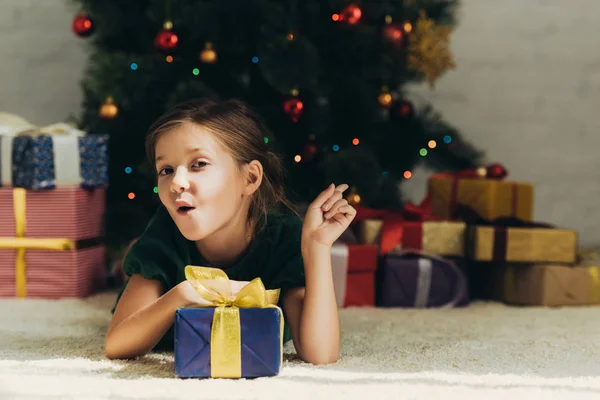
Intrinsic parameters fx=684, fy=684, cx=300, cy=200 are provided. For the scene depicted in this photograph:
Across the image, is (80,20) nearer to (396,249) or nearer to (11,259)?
(11,259)

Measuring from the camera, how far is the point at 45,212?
1.66 m

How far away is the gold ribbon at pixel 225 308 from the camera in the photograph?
902 millimetres

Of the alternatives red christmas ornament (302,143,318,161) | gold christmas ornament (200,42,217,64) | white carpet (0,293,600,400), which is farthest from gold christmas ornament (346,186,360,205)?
gold christmas ornament (200,42,217,64)

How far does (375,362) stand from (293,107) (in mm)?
879

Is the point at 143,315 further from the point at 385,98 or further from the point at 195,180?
the point at 385,98

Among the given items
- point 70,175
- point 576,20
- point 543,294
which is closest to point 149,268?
point 70,175

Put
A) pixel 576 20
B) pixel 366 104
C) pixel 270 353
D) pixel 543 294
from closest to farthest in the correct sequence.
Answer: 1. pixel 270 353
2. pixel 543 294
3. pixel 366 104
4. pixel 576 20

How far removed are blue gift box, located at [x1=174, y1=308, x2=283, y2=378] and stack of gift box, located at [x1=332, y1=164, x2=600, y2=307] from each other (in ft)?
2.27

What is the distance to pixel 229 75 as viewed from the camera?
1.92 meters

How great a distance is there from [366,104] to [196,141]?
104cm

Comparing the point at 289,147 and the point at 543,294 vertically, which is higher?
the point at 289,147

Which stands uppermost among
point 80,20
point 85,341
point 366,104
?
point 80,20

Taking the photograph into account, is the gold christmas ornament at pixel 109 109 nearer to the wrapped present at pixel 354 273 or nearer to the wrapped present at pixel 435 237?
the wrapped present at pixel 354 273

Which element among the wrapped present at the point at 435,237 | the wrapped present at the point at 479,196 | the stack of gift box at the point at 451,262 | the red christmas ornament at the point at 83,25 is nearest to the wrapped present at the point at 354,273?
the stack of gift box at the point at 451,262
